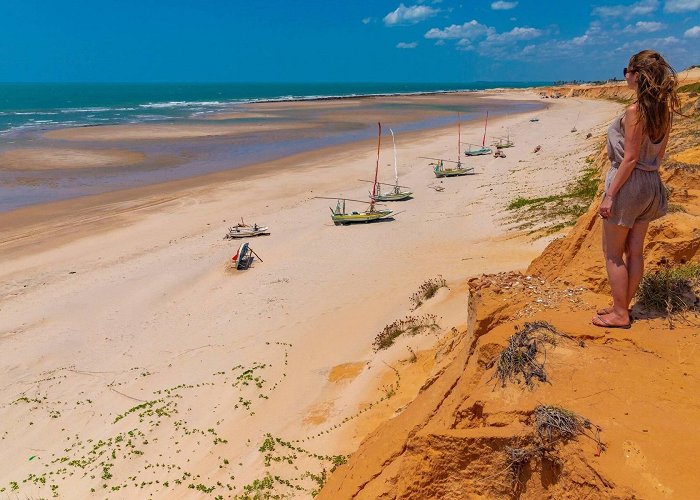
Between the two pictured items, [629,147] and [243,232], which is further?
[243,232]

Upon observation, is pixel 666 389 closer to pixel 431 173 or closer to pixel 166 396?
pixel 166 396

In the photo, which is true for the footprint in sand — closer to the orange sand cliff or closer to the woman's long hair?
the orange sand cliff

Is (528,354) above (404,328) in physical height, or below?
above

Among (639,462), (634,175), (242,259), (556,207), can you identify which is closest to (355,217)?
(242,259)

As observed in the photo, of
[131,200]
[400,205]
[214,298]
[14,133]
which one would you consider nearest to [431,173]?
[400,205]

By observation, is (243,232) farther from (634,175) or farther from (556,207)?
(634,175)

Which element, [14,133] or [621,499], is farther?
[14,133]

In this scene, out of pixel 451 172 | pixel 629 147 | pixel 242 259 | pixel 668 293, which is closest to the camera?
pixel 629 147

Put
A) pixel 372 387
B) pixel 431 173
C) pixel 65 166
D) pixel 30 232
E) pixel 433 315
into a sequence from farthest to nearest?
pixel 65 166 < pixel 431 173 < pixel 30 232 < pixel 433 315 < pixel 372 387
